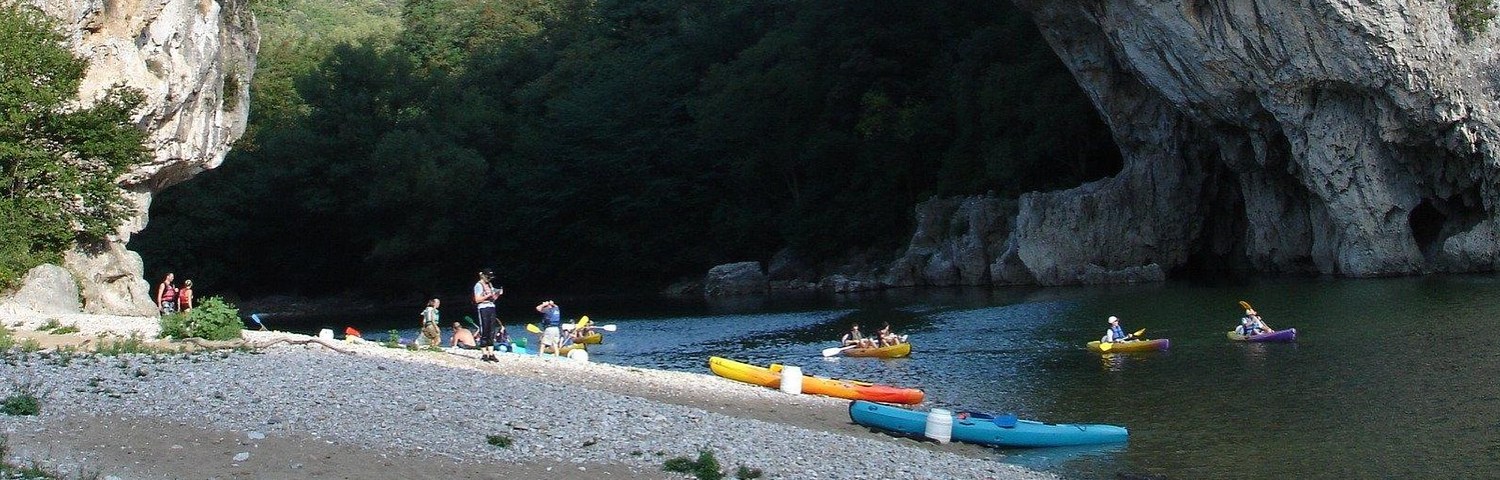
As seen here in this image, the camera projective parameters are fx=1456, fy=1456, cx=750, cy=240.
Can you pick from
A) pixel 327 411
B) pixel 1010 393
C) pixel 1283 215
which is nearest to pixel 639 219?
pixel 1283 215

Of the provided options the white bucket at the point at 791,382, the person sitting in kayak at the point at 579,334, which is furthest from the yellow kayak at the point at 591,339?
the white bucket at the point at 791,382

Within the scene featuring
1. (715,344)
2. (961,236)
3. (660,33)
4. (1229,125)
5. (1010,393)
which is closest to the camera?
(1010,393)

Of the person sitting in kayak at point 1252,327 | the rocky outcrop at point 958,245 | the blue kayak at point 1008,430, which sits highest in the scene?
the rocky outcrop at point 958,245

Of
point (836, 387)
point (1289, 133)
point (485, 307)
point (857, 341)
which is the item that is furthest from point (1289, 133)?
point (485, 307)

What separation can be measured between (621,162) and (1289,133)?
35304 millimetres

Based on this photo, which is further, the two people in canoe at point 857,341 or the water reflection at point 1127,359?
the two people in canoe at point 857,341

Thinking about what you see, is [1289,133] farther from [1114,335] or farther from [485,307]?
[485,307]

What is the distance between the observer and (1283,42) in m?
40.5

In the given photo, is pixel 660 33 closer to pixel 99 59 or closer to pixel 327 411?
pixel 99 59

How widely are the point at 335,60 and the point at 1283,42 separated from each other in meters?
44.2

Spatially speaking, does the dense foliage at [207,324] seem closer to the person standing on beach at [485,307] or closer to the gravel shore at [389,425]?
the gravel shore at [389,425]

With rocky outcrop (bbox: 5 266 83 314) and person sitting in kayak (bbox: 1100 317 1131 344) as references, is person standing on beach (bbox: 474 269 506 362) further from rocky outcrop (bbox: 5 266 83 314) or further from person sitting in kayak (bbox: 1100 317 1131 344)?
person sitting in kayak (bbox: 1100 317 1131 344)

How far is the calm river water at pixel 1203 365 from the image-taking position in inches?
699

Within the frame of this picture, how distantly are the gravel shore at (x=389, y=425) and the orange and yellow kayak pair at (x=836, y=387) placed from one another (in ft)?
7.13
